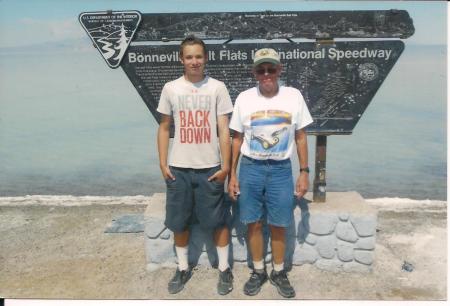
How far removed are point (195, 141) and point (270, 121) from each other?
2.07 ft

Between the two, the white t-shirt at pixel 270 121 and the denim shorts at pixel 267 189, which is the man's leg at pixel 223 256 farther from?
the white t-shirt at pixel 270 121

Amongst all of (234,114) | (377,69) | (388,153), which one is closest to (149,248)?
(234,114)

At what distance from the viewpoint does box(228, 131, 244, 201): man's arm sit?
3.52 metres

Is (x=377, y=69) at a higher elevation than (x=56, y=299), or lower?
higher

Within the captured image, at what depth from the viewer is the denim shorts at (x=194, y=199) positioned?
3541mm

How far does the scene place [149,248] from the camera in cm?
418

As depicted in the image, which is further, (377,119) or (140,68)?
(377,119)

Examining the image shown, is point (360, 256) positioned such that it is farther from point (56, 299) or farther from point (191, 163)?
point (56, 299)

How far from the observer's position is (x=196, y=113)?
3.48 m

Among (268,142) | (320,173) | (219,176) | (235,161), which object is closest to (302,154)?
(268,142)

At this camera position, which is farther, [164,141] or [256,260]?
[256,260]

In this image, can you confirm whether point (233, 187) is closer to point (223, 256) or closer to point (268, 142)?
point (268, 142)

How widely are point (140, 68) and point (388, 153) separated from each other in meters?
8.58

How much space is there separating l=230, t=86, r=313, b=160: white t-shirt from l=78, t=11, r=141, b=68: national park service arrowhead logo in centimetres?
141
